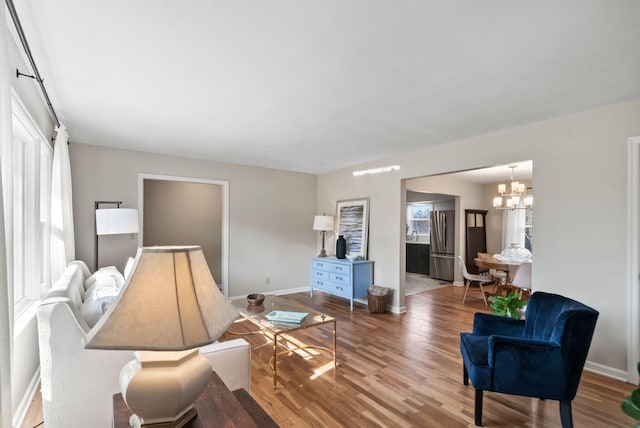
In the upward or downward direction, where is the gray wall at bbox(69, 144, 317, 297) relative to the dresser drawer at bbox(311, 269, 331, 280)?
upward

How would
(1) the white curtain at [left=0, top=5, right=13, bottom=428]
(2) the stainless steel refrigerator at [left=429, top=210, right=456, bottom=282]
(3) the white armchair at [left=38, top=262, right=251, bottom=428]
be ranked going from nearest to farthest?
(1) the white curtain at [left=0, top=5, right=13, bottom=428], (3) the white armchair at [left=38, top=262, right=251, bottom=428], (2) the stainless steel refrigerator at [left=429, top=210, right=456, bottom=282]

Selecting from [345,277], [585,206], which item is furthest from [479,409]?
[345,277]

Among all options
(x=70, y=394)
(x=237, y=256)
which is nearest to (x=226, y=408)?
(x=70, y=394)

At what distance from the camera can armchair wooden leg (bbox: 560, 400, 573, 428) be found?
1882mm

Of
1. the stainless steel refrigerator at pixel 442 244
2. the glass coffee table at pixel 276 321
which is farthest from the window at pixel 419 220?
the glass coffee table at pixel 276 321

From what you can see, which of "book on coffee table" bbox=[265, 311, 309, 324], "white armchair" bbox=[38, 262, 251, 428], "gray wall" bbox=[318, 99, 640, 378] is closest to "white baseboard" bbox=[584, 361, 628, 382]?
"gray wall" bbox=[318, 99, 640, 378]

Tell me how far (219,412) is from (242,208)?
4494 millimetres

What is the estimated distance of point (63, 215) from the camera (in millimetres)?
3238

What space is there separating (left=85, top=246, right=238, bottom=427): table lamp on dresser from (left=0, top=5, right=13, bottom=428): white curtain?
41 cm

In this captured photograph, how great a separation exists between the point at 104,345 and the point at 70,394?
1.25 metres

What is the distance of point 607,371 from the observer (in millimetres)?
2666

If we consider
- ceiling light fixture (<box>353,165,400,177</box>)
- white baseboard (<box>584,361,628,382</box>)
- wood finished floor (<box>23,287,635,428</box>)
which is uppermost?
ceiling light fixture (<box>353,165,400,177</box>)

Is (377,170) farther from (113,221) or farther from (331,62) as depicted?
(113,221)

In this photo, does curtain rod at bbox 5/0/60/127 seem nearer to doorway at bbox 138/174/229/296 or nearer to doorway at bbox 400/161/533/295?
doorway at bbox 138/174/229/296
